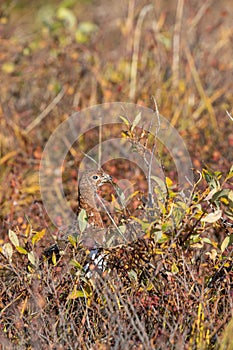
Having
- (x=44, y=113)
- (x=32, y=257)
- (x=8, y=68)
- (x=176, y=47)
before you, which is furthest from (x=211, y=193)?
(x=176, y=47)

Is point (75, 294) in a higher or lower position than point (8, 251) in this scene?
lower

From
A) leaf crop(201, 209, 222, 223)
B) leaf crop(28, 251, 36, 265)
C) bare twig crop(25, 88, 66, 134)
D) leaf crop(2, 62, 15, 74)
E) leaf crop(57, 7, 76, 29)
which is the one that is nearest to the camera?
leaf crop(201, 209, 222, 223)

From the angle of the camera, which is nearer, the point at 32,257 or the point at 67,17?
the point at 32,257

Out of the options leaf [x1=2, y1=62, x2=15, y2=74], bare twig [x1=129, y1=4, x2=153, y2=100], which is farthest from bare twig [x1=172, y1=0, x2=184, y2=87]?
leaf [x1=2, y1=62, x2=15, y2=74]

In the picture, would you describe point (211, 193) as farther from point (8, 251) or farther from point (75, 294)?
point (8, 251)

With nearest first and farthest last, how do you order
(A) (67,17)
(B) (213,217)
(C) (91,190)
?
(B) (213,217) → (C) (91,190) → (A) (67,17)

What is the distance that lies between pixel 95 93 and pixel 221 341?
4.09m

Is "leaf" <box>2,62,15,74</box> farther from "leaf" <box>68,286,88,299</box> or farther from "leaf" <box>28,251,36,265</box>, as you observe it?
"leaf" <box>68,286,88,299</box>

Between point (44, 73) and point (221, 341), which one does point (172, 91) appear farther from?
point (221, 341)

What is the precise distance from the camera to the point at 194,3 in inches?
291

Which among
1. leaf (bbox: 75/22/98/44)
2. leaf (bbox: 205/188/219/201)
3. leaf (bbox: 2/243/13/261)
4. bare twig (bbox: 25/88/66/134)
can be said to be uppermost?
leaf (bbox: 205/188/219/201)

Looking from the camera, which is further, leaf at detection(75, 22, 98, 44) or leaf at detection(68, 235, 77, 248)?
leaf at detection(75, 22, 98, 44)

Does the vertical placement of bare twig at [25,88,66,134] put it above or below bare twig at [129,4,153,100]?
below

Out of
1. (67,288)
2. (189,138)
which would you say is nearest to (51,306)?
(67,288)
